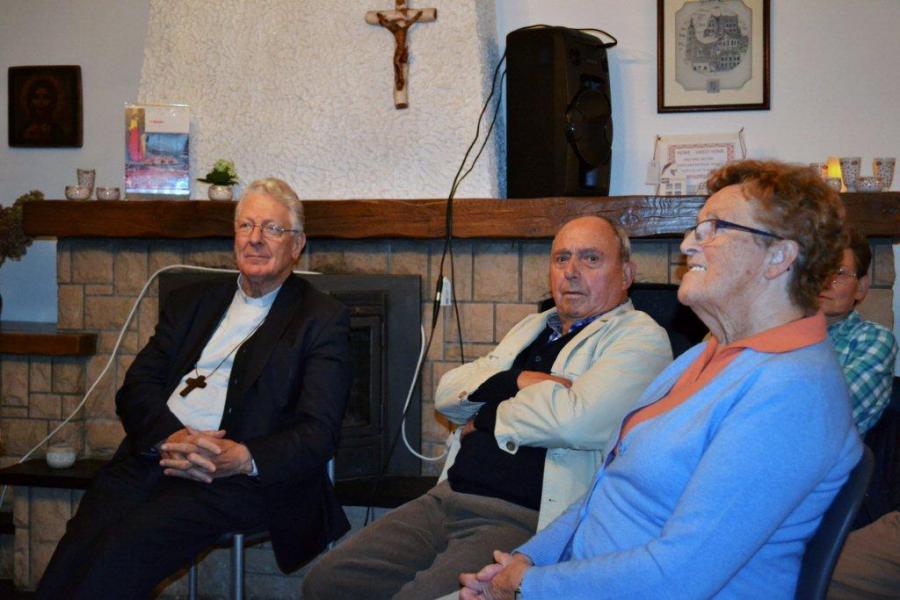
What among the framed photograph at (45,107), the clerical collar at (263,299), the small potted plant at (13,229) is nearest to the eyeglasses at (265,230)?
the clerical collar at (263,299)

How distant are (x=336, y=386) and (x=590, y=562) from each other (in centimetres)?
115

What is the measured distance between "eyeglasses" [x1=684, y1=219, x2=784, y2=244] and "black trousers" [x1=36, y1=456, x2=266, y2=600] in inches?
51.4

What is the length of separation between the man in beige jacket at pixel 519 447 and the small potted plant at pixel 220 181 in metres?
1.39

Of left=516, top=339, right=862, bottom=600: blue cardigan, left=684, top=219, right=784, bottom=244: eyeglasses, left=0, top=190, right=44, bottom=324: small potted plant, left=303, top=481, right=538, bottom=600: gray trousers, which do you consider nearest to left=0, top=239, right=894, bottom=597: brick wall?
left=0, top=190, right=44, bottom=324: small potted plant

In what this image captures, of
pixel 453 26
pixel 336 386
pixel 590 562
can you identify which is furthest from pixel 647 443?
pixel 453 26

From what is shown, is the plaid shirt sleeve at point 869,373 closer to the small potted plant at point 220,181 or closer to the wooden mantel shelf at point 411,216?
the wooden mantel shelf at point 411,216

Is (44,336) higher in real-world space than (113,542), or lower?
higher

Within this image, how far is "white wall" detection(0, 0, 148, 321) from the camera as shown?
13.8 feet

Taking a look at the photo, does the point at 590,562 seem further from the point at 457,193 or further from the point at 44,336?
the point at 44,336

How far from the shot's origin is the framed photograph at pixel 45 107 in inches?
167

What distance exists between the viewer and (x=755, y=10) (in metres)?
3.61

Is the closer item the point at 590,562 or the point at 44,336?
the point at 590,562

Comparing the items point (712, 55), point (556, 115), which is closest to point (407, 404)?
point (556, 115)

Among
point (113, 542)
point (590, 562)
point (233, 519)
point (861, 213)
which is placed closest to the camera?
point (590, 562)
